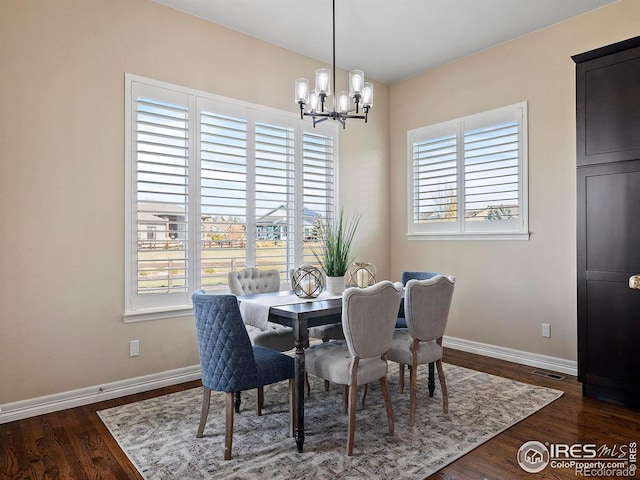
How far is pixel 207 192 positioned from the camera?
3984mm

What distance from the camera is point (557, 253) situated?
4.07 metres

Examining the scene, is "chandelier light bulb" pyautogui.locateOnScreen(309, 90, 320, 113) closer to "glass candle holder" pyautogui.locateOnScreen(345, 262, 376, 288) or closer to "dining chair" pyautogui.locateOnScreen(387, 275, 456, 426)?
"glass candle holder" pyautogui.locateOnScreen(345, 262, 376, 288)

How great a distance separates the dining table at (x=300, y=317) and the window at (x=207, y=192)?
3.43 feet

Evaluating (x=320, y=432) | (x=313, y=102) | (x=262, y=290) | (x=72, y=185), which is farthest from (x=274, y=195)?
(x=320, y=432)

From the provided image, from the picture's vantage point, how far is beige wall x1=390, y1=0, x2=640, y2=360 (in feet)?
13.0

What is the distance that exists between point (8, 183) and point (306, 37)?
9.76ft

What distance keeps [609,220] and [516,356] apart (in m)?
1.78

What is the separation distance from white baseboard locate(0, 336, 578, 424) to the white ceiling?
10.5 ft

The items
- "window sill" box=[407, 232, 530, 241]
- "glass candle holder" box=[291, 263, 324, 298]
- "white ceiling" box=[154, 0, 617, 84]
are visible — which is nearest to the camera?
"glass candle holder" box=[291, 263, 324, 298]

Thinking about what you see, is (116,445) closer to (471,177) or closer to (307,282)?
(307,282)

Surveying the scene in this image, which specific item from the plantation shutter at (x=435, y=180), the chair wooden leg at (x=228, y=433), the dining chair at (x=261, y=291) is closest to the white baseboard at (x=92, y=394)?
the dining chair at (x=261, y=291)

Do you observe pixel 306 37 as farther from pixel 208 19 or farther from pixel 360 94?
pixel 360 94

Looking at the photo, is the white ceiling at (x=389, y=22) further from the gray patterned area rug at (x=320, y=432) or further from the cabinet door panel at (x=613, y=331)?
the gray patterned area rug at (x=320, y=432)

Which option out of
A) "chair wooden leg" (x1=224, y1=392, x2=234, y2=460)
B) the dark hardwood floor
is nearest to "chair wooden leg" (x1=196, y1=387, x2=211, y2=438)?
"chair wooden leg" (x1=224, y1=392, x2=234, y2=460)
